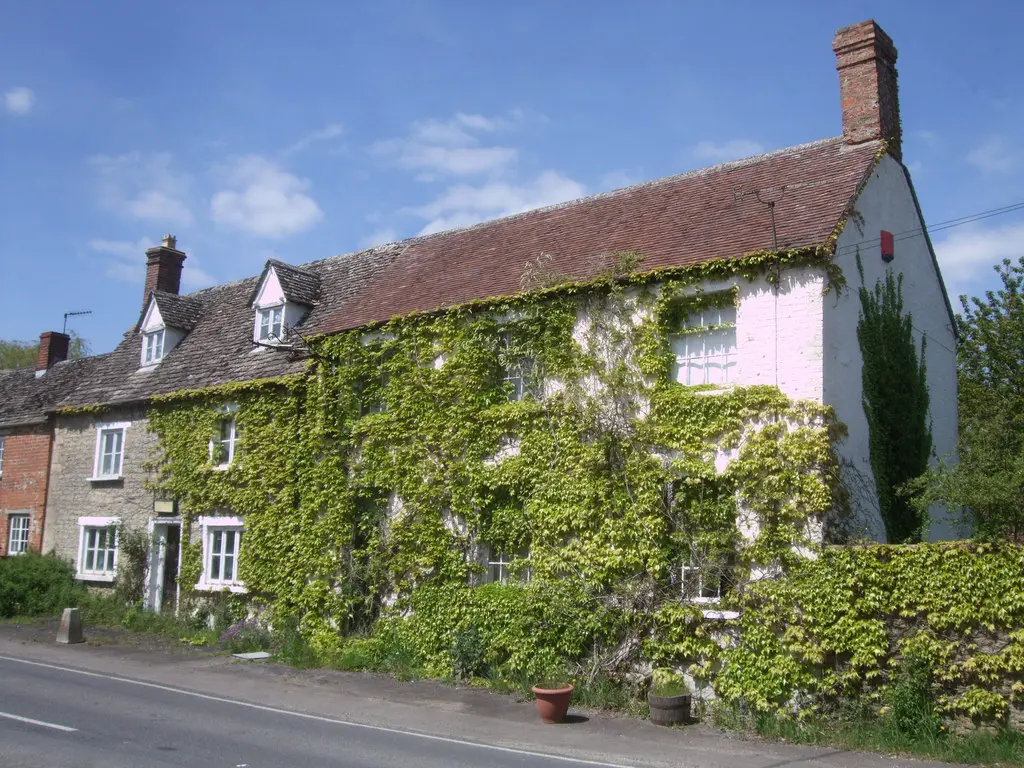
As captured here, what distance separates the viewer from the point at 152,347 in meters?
25.7

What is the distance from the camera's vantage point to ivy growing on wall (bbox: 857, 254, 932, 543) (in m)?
14.4

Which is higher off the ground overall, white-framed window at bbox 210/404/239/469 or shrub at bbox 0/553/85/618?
white-framed window at bbox 210/404/239/469

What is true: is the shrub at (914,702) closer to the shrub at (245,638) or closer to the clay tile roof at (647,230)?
the clay tile roof at (647,230)

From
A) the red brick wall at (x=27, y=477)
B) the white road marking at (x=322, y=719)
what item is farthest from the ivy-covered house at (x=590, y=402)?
the red brick wall at (x=27, y=477)

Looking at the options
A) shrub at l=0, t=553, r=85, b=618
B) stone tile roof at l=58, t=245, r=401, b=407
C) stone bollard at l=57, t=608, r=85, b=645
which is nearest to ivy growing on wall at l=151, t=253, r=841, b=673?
stone tile roof at l=58, t=245, r=401, b=407

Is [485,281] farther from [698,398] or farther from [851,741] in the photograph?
[851,741]

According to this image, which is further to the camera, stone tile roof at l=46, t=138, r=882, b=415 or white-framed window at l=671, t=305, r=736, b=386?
stone tile roof at l=46, t=138, r=882, b=415

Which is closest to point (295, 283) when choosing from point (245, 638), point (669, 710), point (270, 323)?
point (270, 323)

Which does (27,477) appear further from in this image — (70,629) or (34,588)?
(70,629)

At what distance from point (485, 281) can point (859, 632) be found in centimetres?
965

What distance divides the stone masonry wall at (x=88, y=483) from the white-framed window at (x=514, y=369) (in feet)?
36.5

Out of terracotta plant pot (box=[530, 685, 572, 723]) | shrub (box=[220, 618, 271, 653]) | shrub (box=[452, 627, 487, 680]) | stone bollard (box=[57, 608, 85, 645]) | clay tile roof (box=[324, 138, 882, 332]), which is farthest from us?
stone bollard (box=[57, 608, 85, 645])

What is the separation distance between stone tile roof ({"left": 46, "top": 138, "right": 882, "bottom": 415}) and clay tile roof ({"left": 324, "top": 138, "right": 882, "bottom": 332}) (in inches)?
1.5

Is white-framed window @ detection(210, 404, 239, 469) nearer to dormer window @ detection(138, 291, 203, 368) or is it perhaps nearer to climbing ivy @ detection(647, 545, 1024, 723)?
dormer window @ detection(138, 291, 203, 368)
